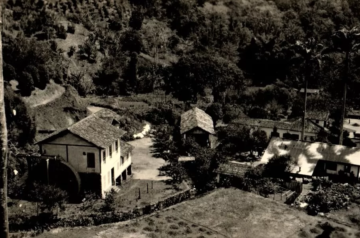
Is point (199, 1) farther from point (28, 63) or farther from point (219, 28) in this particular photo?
point (28, 63)

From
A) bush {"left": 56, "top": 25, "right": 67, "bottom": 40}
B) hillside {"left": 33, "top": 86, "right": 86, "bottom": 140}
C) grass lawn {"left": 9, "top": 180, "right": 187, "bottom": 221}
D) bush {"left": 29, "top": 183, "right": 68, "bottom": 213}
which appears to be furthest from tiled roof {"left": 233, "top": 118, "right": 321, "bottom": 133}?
bush {"left": 56, "top": 25, "right": 67, "bottom": 40}

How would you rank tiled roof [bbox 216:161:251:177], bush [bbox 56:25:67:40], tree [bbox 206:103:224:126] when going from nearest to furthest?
tiled roof [bbox 216:161:251:177] < tree [bbox 206:103:224:126] < bush [bbox 56:25:67:40]

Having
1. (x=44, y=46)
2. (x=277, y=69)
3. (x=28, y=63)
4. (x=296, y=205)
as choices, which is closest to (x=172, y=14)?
(x=277, y=69)

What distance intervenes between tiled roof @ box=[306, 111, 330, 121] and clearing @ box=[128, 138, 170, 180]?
83.2 ft

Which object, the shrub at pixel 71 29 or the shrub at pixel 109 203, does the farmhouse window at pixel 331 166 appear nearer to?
the shrub at pixel 109 203

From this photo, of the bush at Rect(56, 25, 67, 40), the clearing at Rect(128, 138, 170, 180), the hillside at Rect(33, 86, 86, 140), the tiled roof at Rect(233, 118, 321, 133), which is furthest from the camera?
the bush at Rect(56, 25, 67, 40)

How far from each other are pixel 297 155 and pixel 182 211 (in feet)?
54.0

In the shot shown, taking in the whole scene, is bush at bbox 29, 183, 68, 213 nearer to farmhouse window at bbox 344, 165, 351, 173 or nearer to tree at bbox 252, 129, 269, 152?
tree at bbox 252, 129, 269, 152

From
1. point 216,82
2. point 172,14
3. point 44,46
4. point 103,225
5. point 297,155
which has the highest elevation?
point 172,14

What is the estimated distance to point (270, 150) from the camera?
53.8 m

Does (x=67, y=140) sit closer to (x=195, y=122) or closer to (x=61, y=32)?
(x=195, y=122)

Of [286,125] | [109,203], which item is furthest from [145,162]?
[286,125]

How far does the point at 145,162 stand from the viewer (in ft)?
188

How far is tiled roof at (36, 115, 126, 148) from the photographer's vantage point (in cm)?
4431
